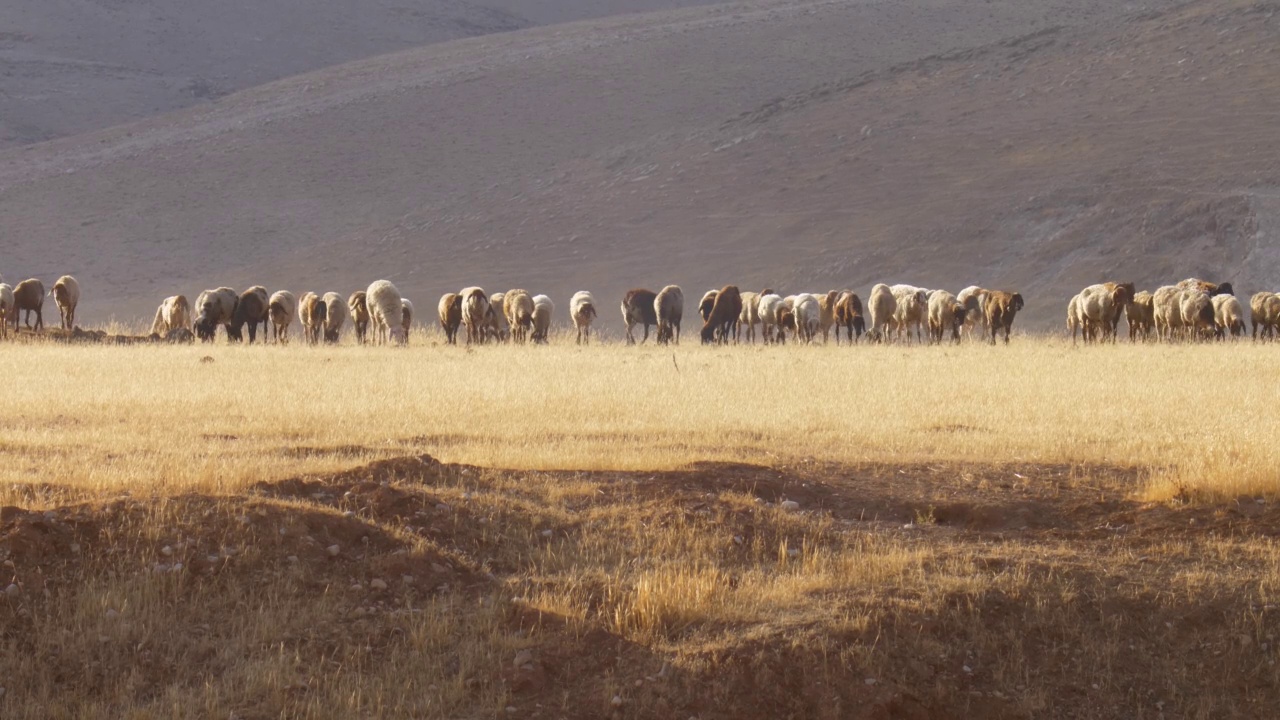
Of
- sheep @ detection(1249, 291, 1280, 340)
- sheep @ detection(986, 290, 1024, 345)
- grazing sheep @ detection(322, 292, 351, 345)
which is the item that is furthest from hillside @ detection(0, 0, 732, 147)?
sheep @ detection(1249, 291, 1280, 340)

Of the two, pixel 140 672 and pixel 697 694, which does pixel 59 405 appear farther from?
pixel 697 694

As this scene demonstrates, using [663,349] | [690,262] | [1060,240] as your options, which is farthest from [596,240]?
[663,349]

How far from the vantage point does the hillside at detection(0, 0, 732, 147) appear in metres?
92.7

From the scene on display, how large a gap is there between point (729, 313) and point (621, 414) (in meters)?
20.1

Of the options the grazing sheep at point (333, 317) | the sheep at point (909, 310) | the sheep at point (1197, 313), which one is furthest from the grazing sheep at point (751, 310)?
the sheep at point (1197, 313)

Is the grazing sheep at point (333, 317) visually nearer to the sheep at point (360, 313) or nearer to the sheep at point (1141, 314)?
the sheep at point (360, 313)

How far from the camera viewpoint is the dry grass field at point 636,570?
745cm

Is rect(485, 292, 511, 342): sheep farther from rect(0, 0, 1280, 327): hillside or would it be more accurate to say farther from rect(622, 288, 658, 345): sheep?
rect(0, 0, 1280, 327): hillside

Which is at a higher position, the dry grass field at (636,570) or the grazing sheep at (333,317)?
the grazing sheep at (333,317)

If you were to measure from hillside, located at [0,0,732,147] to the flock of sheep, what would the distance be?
5894 cm

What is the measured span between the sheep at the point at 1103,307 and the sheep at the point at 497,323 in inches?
532

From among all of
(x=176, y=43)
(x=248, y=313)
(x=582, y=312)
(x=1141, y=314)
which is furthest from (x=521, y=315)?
(x=176, y=43)

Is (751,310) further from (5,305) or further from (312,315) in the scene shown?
(5,305)

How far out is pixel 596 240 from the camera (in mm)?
58062
